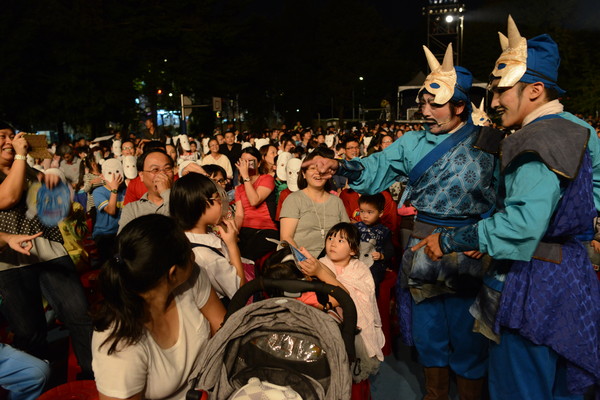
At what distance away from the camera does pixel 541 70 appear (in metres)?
2.27

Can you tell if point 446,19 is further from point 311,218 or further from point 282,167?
point 311,218

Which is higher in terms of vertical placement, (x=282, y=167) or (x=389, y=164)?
(x=389, y=164)

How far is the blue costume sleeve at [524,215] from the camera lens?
200 centimetres

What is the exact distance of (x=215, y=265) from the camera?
266 centimetres

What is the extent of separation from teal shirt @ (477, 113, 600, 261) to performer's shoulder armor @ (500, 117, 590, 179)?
47 mm

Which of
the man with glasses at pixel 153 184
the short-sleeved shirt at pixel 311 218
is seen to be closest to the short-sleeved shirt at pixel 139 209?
the man with glasses at pixel 153 184

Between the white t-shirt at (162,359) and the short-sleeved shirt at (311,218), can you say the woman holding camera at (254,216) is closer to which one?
the short-sleeved shirt at (311,218)

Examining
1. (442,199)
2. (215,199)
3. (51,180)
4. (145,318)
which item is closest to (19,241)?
(51,180)

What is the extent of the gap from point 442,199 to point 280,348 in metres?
1.34

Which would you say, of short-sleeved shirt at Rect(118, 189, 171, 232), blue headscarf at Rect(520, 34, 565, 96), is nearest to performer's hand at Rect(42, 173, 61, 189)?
short-sleeved shirt at Rect(118, 189, 171, 232)

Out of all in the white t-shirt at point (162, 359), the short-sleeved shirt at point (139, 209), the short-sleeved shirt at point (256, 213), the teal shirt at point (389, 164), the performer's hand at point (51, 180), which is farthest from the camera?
the short-sleeved shirt at point (256, 213)

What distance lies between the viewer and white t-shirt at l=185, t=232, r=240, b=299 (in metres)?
2.65

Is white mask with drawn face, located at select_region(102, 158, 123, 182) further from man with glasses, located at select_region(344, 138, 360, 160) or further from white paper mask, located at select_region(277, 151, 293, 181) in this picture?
man with glasses, located at select_region(344, 138, 360, 160)

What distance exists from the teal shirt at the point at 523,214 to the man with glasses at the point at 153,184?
9.23 feet
